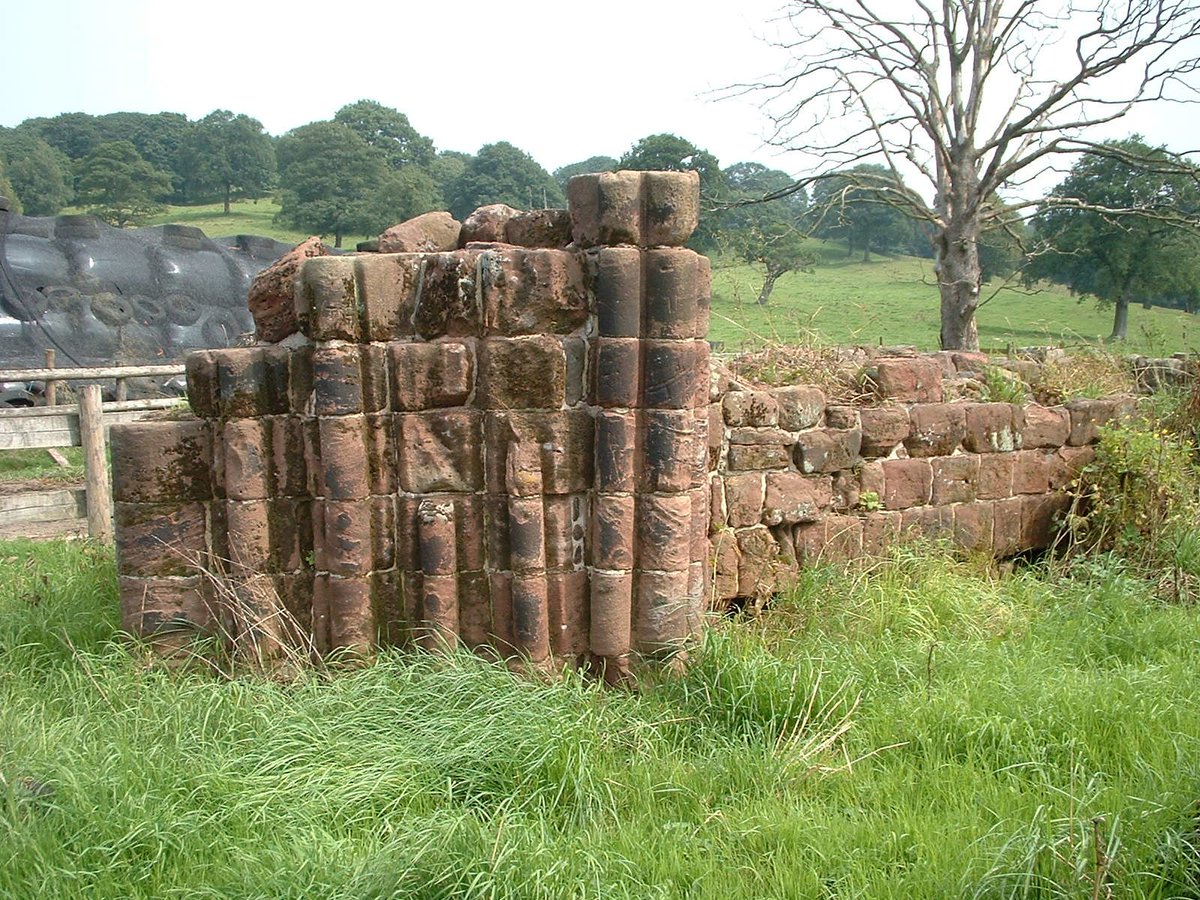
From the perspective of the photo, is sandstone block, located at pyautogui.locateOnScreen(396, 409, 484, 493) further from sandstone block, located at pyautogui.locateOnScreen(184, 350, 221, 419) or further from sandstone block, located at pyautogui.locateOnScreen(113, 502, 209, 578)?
sandstone block, located at pyautogui.locateOnScreen(113, 502, 209, 578)

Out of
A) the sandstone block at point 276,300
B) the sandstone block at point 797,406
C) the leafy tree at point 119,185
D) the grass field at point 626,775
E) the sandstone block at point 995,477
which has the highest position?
the leafy tree at point 119,185

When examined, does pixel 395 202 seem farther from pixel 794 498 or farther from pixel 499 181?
pixel 794 498

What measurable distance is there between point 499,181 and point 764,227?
25.7m

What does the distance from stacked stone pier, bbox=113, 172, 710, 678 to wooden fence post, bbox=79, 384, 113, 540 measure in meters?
4.92

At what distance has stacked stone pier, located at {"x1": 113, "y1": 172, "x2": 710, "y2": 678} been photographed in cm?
448

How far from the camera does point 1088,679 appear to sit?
181 inches

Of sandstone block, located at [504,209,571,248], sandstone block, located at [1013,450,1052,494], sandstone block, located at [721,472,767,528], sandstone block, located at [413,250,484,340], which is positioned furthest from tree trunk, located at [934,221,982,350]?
sandstone block, located at [413,250,484,340]

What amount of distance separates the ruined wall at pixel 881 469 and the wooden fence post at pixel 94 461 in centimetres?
630

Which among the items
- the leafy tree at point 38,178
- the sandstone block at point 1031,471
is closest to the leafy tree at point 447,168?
the leafy tree at point 38,178

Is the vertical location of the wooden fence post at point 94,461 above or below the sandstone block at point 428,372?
below

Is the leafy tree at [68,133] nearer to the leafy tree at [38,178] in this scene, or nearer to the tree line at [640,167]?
the tree line at [640,167]

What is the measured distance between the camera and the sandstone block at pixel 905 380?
6500 millimetres

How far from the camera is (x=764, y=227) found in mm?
19750

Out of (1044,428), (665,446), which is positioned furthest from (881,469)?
(665,446)
